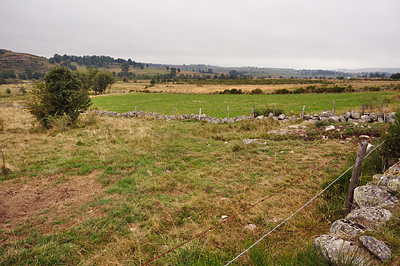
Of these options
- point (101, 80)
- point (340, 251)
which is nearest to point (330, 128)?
point (340, 251)

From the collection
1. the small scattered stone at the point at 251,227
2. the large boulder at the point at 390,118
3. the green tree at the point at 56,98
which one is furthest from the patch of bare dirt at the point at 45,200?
the large boulder at the point at 390,118

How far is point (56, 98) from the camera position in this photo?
685 inches

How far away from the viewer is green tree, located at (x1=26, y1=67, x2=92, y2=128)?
16984mm

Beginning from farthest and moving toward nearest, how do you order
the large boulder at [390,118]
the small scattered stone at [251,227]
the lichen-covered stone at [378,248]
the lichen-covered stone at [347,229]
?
the large boulder at [390,118] → the small scattered stone at [251,227] → the lichen-covered stone at [347,229] → the lichen-covered stone at [378,248]

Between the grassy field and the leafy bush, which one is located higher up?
the leafy bush

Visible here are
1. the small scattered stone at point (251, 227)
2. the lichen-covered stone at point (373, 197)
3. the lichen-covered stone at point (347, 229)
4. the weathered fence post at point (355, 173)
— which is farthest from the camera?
the small scattered stone at point (251, 227)

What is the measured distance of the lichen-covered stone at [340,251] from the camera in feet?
8.57

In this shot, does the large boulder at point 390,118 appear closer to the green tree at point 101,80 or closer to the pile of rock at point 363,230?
the pile of rock at point 363,230

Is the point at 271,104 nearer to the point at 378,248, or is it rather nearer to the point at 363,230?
the point at 363,230

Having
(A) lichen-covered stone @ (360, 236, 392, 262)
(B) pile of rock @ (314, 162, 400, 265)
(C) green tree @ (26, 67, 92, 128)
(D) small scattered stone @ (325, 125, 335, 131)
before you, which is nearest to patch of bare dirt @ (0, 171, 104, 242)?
(B) pile of rock @ (314, 162, 400, 265)

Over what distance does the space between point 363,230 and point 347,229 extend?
21cm

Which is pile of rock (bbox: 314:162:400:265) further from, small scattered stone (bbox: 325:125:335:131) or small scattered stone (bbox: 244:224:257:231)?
small scattered stone (bbox: 325:125:335:131)

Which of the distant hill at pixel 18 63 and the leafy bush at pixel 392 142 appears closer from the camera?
the leafy bush at pixel 392 142

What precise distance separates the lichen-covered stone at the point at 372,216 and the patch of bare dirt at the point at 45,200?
5988 millimetres
